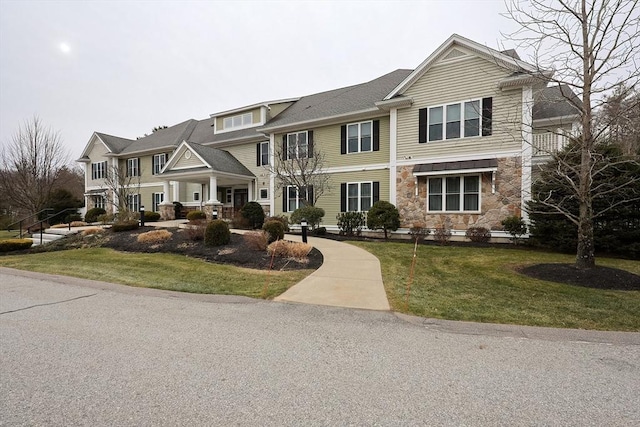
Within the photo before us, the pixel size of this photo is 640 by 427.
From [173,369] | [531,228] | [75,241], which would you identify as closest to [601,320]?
[173,369]

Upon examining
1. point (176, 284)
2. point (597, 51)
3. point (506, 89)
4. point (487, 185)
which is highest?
point (506, 89)

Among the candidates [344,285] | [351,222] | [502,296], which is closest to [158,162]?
[351,222]

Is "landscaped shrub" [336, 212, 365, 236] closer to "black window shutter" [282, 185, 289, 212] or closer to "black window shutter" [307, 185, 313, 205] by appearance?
"black window shutter" [307, 185, 313, 205]

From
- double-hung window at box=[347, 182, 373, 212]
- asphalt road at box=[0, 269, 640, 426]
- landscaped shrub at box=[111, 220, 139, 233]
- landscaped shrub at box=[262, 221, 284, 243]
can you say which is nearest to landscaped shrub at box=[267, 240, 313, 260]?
landscaped shrub at box=[262, 221, 284, 243]

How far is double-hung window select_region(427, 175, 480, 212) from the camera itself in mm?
13641

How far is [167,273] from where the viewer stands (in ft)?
26.5

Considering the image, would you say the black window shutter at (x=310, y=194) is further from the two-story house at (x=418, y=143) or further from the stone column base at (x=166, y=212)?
the stone column base at (x=166, y=212)

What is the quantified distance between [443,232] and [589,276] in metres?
6.54

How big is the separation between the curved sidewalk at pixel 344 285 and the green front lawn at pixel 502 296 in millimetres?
286

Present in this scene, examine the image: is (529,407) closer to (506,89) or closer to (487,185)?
(487,185)

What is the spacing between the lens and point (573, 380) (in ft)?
9.81

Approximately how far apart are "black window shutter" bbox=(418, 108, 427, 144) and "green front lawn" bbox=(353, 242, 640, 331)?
7049mm

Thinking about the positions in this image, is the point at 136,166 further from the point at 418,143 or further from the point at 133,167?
the point at 418,143

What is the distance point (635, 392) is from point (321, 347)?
302 centimetres
